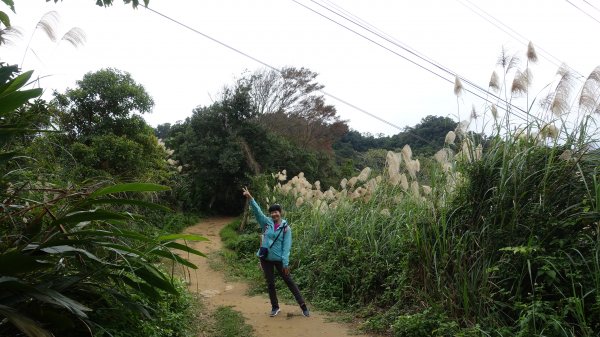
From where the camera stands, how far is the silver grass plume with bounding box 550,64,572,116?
4664 millimetres

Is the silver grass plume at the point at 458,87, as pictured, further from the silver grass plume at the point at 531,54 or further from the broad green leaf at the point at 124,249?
the broad green leaf at the point at 124,249

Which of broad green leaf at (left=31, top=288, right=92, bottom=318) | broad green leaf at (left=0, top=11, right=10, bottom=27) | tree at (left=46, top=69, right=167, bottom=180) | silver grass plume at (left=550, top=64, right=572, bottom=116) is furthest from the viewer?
tree at (left=46, top=69, right=167, bottom=180)

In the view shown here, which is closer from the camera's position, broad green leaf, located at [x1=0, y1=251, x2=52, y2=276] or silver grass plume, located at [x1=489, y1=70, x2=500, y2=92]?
broad green leaf, located at [x1=0, y1=251, x2=52, y2=276]

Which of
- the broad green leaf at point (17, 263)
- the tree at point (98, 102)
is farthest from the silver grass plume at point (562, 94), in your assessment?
the tree at point (98, 102)

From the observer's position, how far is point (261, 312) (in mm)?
6281

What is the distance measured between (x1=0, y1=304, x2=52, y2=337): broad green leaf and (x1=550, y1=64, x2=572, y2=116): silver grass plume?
189 inches

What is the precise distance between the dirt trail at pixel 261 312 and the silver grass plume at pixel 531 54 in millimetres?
3689

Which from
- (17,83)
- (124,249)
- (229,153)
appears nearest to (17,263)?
(124,249)

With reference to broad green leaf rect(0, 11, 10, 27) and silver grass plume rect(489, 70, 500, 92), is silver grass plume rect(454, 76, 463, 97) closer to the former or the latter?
silver grass plume rect(489, 70, 500, 92)

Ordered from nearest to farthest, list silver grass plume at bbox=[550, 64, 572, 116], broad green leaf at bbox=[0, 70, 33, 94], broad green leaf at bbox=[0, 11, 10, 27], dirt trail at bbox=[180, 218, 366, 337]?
broad green leaf at bbox=[0, 70, 33, 94] < broad green leaf at bbox=[0, 11, 10, 27] < silver grass plume at bbox=[550, 64, 572, 116] < dirt trail at bbox=[180, 218, 366, 337]

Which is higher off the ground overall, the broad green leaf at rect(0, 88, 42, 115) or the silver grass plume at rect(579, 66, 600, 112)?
the silver grass plume at rect(579, 66, 600, 112)

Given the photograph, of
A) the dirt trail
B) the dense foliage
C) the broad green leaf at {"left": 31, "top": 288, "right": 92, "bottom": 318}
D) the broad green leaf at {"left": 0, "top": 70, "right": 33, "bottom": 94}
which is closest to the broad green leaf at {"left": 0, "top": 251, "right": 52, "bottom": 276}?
the broad green leaf at {"left": 31, "top": 288, "right": 92, "bottom": 318}

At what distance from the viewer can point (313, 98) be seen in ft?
91.0

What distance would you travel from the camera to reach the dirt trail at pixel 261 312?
17.4ft
